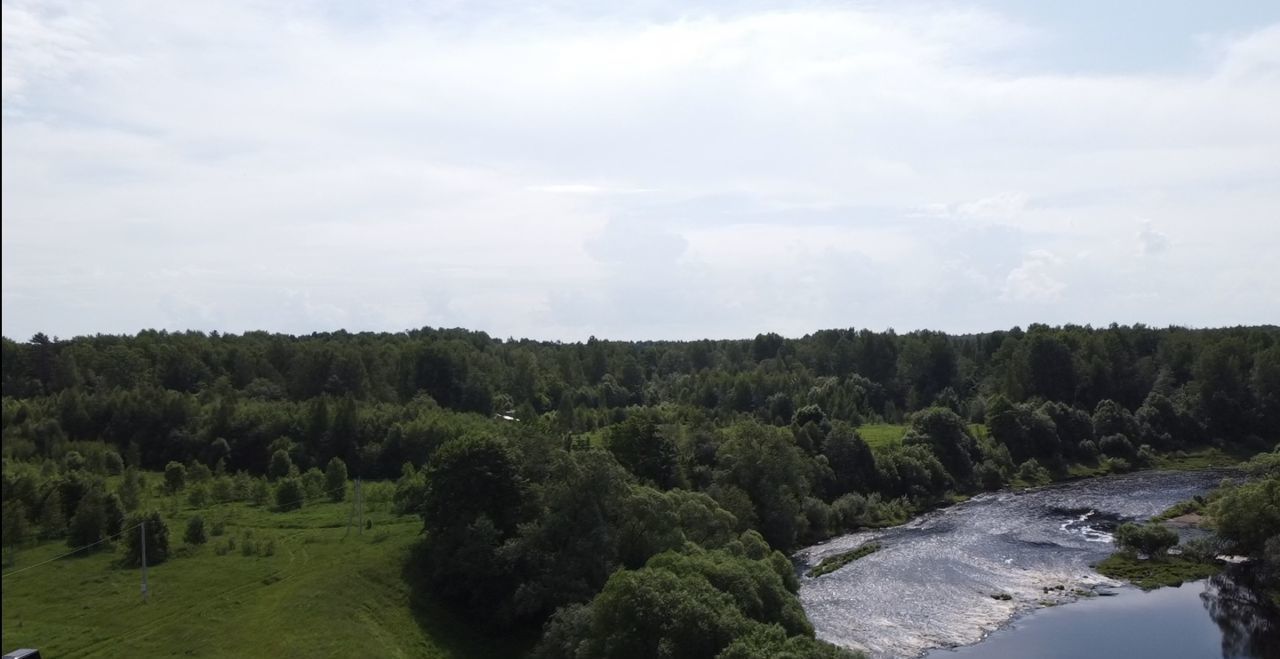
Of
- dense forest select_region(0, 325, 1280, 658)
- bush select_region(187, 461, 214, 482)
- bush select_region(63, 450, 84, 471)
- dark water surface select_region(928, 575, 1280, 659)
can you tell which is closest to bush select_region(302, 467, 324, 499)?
dense forest select_region(0, 325, 1280, 658)

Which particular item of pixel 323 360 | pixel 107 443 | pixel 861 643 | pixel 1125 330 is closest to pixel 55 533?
pixel 107 443

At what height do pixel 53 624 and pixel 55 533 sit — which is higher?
pixel 55 533

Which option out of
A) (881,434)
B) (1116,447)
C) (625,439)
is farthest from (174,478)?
(1116,447)

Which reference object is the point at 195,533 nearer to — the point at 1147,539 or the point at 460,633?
the point at 460,633

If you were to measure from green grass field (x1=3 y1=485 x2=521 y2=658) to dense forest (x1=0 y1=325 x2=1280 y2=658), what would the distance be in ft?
9.40

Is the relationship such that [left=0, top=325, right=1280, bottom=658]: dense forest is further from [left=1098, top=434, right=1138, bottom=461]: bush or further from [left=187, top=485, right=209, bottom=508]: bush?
[left=187, top=485, right=209, bottom=508]: bush

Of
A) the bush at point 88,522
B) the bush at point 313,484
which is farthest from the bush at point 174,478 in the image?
the bush at point 88,522

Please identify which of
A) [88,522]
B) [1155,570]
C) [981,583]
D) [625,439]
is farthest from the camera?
[625,439]

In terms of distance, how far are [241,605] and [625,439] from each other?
3536 centimetres

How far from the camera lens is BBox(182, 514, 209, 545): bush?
63.6 m

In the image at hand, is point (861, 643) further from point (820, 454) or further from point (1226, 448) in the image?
point (1226, 448)

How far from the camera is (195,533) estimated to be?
63.8 meters

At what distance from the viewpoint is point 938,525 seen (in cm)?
9344

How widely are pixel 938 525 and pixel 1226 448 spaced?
6816 cm
